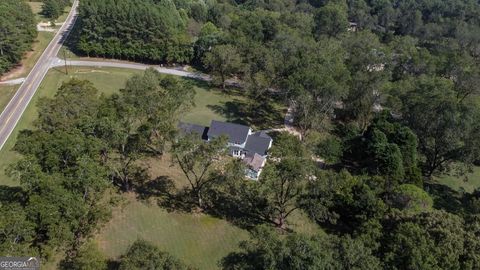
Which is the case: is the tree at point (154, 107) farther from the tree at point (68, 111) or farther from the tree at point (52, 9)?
the tree at point (52, 9)

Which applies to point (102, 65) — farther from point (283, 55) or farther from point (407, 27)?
point (407, 27)

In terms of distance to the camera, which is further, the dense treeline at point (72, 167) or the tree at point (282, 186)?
the tree at point (282, 186)

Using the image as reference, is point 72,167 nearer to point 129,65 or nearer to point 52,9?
point 129,65

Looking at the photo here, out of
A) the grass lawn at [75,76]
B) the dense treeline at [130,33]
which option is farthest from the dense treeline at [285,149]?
the grass lawn at [75,76]

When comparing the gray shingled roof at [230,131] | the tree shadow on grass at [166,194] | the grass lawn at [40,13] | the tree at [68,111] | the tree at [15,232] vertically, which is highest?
the tree at [15,232]

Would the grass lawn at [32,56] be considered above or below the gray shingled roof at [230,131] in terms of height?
below

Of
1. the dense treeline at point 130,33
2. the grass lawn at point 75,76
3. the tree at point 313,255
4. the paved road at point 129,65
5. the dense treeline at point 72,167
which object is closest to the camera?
the tree at point 313,255
